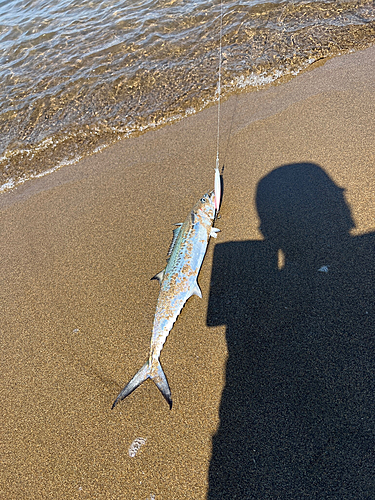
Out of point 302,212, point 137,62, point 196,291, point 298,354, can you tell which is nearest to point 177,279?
point 196,291

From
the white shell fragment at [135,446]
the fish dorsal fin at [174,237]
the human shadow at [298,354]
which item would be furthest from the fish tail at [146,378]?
the fish dorsal fin at [174,237]

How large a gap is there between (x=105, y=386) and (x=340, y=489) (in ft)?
7.36

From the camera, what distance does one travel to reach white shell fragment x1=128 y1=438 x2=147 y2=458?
277 cm

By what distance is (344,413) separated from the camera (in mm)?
2621

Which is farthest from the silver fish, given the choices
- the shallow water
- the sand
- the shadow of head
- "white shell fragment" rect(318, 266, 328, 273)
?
the shallow water

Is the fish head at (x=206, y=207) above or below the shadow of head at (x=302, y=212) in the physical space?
above

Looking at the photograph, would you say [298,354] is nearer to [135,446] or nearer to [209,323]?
[209,323]

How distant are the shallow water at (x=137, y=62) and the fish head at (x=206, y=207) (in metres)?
2.89

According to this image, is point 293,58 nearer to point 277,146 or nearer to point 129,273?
point 277,146

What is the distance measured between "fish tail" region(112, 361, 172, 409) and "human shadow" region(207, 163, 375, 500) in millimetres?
566

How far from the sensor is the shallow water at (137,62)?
6.35 m

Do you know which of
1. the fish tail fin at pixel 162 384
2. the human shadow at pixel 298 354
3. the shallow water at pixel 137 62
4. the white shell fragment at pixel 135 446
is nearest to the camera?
the human shadow at pixel 298 354

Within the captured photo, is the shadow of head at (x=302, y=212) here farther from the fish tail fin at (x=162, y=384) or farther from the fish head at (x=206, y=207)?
the fish tail fin at (x=162, y=384)

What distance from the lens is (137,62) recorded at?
25.6 ft
